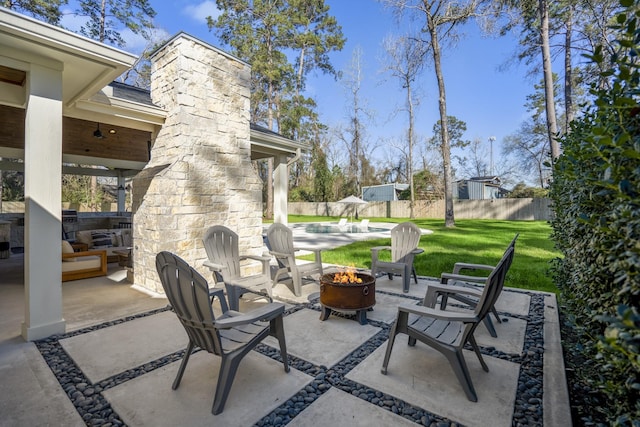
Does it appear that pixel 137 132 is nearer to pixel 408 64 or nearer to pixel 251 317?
pixel 251 317

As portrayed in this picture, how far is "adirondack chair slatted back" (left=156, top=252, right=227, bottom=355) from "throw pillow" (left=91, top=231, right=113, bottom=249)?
5.88 meters

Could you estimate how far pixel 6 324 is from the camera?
3326 mm

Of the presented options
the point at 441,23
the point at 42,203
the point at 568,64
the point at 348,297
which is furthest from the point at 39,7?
the point at 568,64

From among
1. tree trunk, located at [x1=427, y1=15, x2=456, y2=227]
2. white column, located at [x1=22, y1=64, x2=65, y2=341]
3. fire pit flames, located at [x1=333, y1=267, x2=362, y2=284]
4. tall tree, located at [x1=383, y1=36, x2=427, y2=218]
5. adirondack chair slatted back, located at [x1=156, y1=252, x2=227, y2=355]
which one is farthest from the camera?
tall tree, located at [x1=383, y1=36, x2=427, y2=218]

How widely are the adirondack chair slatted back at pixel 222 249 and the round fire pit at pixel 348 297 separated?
1.23 metres

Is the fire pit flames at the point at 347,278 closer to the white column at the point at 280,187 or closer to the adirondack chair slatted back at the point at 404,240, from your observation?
the adirondack chair slatted back at the point at 404,240

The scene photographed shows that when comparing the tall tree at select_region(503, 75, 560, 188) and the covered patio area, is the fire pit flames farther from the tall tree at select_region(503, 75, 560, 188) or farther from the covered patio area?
the tall tree at select_region(503, 75, 560, 188)

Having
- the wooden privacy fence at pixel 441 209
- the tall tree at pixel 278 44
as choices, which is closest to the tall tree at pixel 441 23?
the tall tree at pixel 278 44

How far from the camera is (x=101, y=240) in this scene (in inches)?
267

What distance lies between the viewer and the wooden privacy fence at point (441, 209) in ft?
62.0

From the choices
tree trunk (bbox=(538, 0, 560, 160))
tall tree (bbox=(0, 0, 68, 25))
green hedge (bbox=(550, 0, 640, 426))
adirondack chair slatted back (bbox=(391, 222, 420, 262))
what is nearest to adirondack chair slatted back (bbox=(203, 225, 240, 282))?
adirondack chair slatted back (bbox=(391, 222, 420, 262))

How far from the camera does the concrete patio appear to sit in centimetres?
191

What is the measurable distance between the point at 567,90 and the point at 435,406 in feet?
55.3

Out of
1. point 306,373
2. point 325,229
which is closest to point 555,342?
point 306,373
